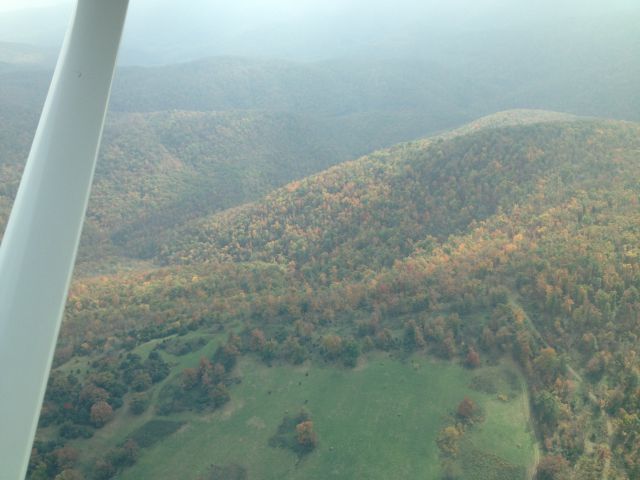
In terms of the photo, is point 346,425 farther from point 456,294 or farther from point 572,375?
point 456,294

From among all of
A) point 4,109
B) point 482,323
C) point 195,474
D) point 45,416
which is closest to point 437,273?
point 482,323

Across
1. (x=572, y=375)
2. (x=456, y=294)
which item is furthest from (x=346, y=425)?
(x=456, y=294)

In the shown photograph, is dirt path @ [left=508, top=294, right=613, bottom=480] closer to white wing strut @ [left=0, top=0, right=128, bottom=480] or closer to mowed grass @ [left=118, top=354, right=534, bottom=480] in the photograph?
mowed grass @ [left=118, top=354, right=534, bottom=480]

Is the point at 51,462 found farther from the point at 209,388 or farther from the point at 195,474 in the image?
the point at 209,388

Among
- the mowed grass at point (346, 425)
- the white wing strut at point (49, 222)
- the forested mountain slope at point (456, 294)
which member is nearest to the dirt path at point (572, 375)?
the forested mountain slope at point (456, 294)

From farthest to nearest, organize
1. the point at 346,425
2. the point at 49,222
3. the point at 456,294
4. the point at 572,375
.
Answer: the point at 456,294 → the point at 572,375 → the point at 346,425 → the point at 49,222

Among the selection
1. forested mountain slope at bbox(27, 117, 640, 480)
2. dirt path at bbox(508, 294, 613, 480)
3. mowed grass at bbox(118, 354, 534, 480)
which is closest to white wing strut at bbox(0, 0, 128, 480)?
mowed grass at bbox(118, 354, 534, 480)
